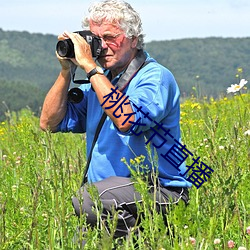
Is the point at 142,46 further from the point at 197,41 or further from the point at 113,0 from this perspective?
the point at 197,41

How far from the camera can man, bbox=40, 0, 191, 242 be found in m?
3.25

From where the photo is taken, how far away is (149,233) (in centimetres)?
261

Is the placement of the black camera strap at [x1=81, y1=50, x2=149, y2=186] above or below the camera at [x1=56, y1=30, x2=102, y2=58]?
below

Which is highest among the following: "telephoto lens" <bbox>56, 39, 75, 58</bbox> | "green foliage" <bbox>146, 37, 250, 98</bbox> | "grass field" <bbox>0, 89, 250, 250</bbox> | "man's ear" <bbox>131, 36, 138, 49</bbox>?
"man's ear" <bbox>131, 36, 138, 49</bbox>

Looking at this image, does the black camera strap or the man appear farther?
the black camera strap

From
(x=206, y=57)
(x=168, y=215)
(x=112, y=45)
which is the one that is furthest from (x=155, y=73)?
(x=206, y=57)

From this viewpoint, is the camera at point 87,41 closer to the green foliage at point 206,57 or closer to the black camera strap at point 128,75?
the black camera strap at point 128,75

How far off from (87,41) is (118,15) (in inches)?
9.4

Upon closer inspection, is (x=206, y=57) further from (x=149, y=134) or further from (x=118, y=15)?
(x=149, y=134)

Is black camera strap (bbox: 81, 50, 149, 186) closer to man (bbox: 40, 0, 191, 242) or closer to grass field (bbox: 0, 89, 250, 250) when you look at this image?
man (bbox: 40, 0, 191, 242)

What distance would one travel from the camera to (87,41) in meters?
3.42

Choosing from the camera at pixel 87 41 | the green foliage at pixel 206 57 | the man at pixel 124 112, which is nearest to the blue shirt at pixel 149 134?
the man at pixel 124 112

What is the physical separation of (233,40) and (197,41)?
37.2 feet

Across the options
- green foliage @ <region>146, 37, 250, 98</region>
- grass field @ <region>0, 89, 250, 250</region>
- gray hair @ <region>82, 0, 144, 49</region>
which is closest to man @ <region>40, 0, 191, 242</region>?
gray hair @ <region>82, 0, 144, 49</region>
